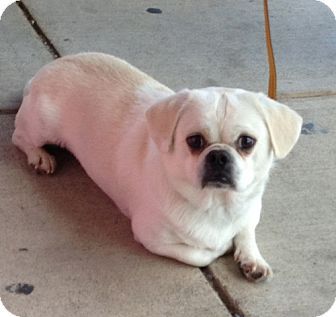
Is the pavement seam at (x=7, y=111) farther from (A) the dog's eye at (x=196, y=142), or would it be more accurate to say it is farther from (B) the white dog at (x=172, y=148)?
(A) the dog's eye at (x=196, y=142)

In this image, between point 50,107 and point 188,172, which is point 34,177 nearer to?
point 50,107

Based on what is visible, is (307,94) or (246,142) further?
(307,94)

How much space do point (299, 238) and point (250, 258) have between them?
0.31 meters

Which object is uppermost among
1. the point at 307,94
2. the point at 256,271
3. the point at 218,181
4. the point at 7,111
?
the point at 218,181

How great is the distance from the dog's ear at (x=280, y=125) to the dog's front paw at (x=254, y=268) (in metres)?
0.41

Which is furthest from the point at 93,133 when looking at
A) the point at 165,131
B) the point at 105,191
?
the point at 165,131

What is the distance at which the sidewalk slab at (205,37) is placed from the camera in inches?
171

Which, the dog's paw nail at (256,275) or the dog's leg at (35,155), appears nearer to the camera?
the dog's paw nail at (256,275)

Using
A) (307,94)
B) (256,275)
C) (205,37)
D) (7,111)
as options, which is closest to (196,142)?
(256,275)

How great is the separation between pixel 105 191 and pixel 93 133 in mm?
247

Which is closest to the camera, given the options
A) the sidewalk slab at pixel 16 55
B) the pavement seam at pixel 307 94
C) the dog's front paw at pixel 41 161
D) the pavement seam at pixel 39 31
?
the dog's front paw at pixel 41 161

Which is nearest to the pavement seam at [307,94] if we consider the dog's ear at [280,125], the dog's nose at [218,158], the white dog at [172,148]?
the white dog at [172,148]

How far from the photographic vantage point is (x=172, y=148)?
2.74 meters

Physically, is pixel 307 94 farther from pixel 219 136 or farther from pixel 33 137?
pixel 219 136
